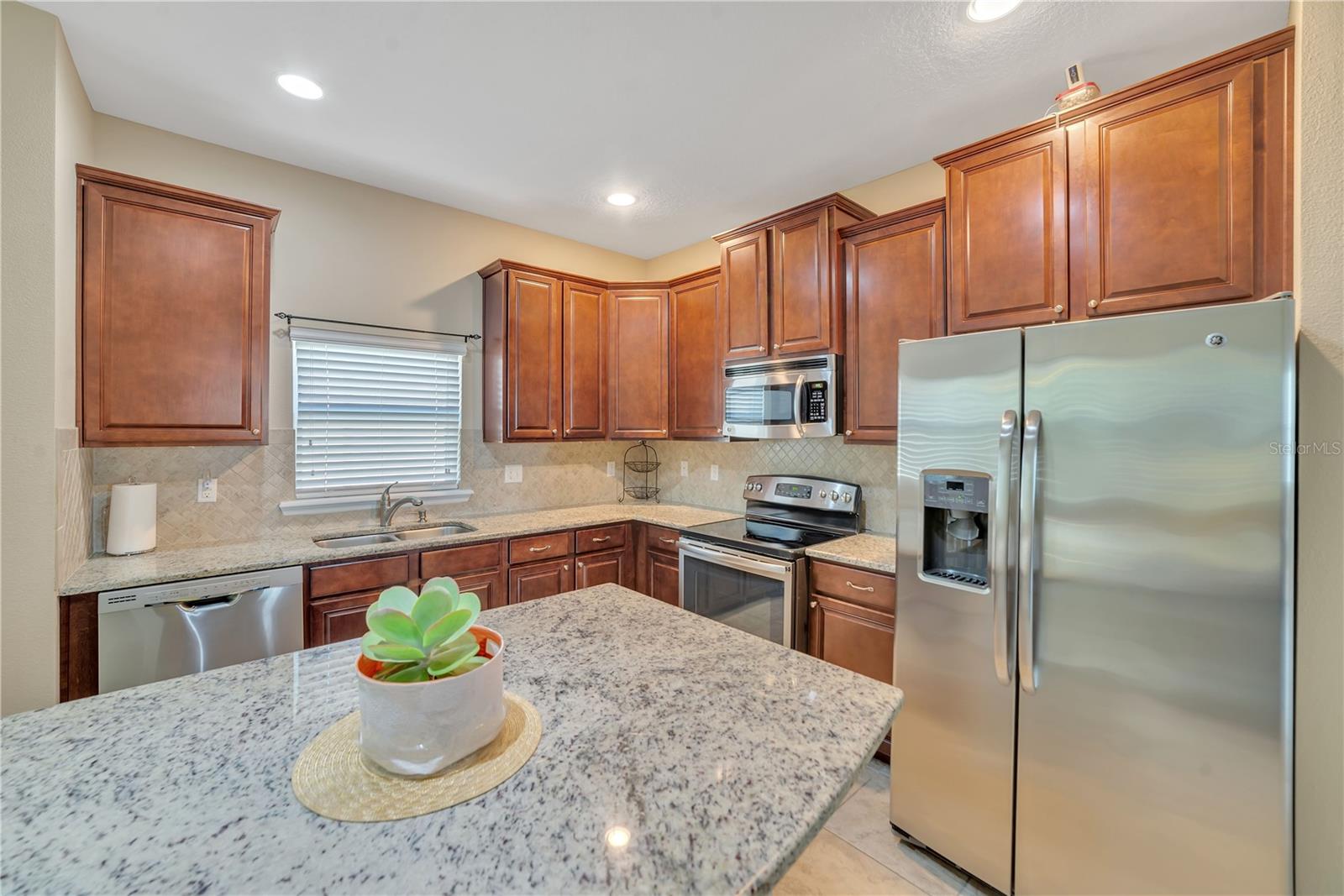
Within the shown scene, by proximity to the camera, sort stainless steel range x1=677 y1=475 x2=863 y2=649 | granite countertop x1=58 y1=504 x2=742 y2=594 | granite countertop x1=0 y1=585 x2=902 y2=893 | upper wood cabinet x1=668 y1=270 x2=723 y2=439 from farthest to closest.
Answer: upper wood cabinet x1=668 y1=270 x2=723 y2=439 < stainless steel range x1=677 y1=475 x2=863 y2=649 < granite countertop x1=58 y1=504 x2=742 y2=594 < granite countertop x1=0 y1=585 x2=902 y2=893

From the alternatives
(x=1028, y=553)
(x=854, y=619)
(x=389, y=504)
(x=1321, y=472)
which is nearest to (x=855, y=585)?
(x=854, y=619)

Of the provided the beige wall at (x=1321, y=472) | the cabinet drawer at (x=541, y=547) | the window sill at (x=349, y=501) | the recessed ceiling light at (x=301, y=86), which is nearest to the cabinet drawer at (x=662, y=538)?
the cabinet drawer at (x=541, y=547)

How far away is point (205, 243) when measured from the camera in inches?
89.7

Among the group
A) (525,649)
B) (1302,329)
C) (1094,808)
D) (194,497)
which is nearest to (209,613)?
(194,497)

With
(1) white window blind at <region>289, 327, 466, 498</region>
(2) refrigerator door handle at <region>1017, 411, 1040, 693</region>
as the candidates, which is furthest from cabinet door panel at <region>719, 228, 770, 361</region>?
(1) white window blind at <region>289, 327, 466, 498</region>

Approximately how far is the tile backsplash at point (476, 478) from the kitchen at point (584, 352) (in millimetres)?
20

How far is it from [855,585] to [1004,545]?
811mm

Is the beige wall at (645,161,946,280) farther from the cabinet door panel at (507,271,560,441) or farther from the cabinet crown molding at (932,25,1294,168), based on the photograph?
the cabinet door panel at (507,271,560,441)

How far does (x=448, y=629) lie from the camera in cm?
77

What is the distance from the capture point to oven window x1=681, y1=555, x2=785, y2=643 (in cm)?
261

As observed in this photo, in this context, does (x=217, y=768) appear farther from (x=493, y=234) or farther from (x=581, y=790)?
(x=493, y=234)

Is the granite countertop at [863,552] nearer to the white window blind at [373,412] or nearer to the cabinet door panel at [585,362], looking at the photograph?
the cabinet door panel at [585,362]

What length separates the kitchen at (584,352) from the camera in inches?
53.9

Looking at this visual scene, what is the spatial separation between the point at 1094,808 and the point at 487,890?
1788mm
